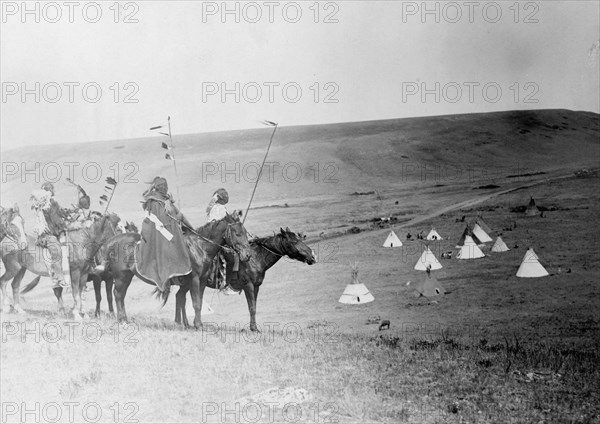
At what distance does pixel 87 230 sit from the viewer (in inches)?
414

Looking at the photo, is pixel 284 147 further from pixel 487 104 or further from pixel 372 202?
pixel 487 104

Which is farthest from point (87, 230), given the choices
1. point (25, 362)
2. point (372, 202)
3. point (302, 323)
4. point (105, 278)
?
point (372, 202)

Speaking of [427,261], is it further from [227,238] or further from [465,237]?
[227,238]

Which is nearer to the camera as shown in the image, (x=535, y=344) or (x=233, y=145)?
(x=535, y=344)

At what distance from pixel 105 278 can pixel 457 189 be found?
33.7 feet

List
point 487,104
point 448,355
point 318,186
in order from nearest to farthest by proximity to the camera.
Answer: point 448,355 → point 487,104 → point 318,186

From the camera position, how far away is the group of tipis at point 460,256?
12469mm

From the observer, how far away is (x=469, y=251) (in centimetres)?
1577

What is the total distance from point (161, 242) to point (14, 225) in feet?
10.6

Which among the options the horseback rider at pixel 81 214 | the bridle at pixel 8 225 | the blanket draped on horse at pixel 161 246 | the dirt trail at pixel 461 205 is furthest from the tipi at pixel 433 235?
the bridle at pixel 8 225

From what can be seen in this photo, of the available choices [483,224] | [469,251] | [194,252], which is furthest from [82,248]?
[483,224]

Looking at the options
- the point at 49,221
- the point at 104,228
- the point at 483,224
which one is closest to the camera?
the point at 49,221

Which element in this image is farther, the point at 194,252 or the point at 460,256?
the point at 460,256

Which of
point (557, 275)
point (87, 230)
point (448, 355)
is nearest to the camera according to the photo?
point (448, 355)
